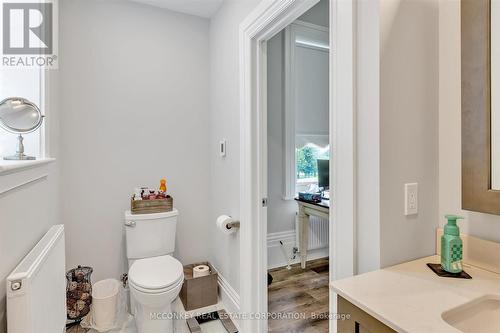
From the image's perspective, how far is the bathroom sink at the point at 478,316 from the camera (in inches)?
28.4

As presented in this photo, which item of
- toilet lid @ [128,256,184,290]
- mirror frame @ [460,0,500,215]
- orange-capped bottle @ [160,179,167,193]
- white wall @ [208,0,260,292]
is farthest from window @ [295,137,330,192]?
mirror frame @ [460,0,500,215]

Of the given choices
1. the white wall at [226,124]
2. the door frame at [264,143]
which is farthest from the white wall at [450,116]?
the white wall at [226,124]

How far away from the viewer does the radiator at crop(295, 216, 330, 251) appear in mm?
2975

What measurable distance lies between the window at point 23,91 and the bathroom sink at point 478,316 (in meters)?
1.88

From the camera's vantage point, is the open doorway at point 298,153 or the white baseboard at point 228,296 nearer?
the white baseboard at point 228,296

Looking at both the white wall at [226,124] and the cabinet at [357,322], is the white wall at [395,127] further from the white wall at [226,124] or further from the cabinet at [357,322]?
the white wall at [226,124]

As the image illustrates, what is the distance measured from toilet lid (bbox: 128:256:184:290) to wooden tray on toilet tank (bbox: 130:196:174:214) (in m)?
0.37

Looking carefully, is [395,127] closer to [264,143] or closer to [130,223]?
[264,143]

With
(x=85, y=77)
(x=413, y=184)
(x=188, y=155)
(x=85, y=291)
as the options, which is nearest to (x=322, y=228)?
(x=188, y=155)

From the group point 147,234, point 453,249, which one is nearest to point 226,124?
point 147,234

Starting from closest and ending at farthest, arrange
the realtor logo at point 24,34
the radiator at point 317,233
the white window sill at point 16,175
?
the white window sill at point 16,175
the realtor logo at point 24,34
the radiator at point 317,233

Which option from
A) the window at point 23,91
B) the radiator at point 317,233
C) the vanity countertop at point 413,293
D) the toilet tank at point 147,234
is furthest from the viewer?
the radiator at point 317,233

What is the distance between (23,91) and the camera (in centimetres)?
144

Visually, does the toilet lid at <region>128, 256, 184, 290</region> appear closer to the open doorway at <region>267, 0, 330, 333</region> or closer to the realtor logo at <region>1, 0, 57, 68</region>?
the open doorway at <region>267, 0, 330, 333</region>
